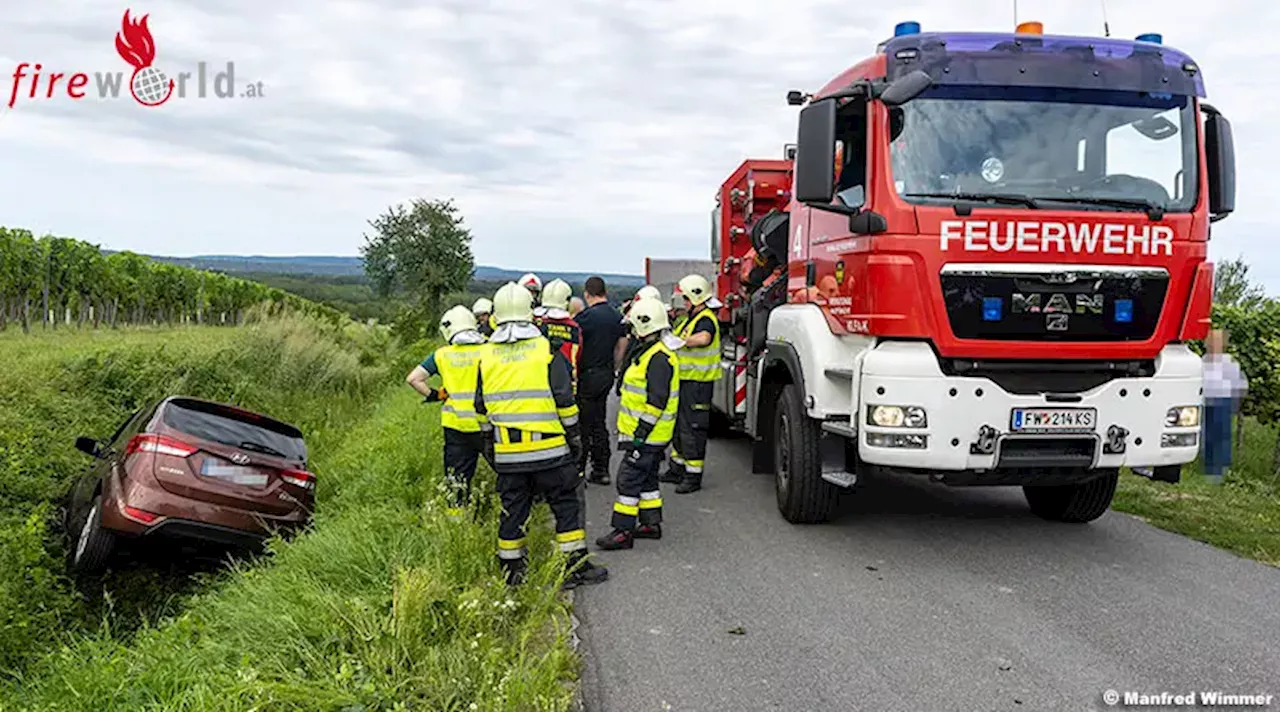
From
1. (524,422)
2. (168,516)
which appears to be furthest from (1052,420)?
(168,516)

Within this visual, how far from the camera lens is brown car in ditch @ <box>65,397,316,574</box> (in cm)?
676

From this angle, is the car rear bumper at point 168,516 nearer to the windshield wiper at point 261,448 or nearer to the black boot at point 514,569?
the windshield wiper at point 261,448

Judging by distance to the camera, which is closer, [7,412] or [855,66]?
[855,66]

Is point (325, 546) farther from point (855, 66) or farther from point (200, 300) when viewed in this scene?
point (200, 300)

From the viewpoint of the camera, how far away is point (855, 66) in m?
6.10

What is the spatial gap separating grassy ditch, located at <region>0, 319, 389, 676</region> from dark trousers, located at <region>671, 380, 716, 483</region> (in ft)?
13.3

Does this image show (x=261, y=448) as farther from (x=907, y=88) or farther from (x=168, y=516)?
(x=907, y=88)

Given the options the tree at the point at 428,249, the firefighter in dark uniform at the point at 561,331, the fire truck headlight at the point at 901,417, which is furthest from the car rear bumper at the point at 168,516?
the tree at the point at 428,249

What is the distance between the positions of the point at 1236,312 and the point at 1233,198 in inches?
219

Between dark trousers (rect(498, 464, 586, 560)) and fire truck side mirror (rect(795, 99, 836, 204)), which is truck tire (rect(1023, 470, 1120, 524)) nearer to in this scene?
fire truck side mirror (rect(795, 99, 836, 204))

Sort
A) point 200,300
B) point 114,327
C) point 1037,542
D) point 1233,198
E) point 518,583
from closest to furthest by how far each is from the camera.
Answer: point 518,583 → point 1233,198 → point 1037,542 → point 114,327 → point 200,300

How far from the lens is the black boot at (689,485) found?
26.8ft

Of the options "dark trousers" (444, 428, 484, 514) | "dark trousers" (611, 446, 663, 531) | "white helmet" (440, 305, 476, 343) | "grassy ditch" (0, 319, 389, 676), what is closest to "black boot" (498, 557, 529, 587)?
"dark trousers" (611, 446, 663, 531)

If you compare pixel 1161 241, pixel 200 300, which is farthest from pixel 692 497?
pixel 200 300
